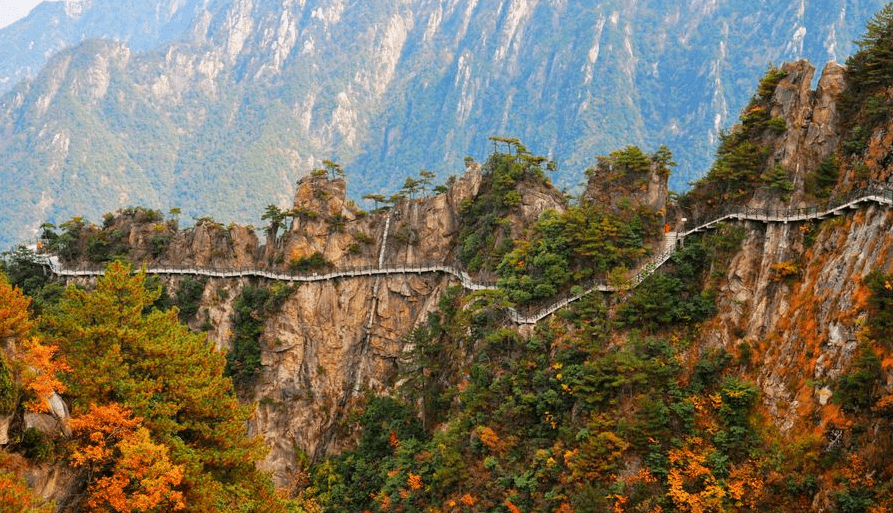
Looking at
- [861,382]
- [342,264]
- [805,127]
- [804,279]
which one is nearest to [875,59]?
[805,127]

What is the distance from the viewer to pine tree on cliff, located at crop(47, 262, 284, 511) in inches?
983

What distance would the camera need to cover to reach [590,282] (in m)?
44.0

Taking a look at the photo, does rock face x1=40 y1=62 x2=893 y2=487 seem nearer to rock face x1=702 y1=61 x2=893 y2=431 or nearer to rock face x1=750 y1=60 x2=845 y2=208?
rock face x1=750 y1=60 x2=845 y2=208

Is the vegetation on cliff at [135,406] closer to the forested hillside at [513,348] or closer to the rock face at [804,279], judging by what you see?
the forested hillside at [513,348]

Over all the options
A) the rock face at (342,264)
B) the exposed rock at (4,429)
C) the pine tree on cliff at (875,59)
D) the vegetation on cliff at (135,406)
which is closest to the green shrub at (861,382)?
the rock face at (342,264)

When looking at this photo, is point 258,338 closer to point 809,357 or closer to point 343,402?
point 343,402

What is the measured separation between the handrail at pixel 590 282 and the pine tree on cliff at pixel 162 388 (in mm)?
21340

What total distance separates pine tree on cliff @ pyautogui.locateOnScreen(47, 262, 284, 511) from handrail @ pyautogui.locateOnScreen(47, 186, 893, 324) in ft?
70.0

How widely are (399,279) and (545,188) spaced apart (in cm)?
1420

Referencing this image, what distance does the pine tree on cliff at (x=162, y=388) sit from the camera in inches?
983

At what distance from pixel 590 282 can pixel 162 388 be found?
84.2 feet

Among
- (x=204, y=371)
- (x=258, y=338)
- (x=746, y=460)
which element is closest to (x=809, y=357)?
(x=746, y=460)

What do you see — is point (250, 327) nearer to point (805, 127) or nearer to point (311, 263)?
point (311, 263)

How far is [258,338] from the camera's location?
200 feet
